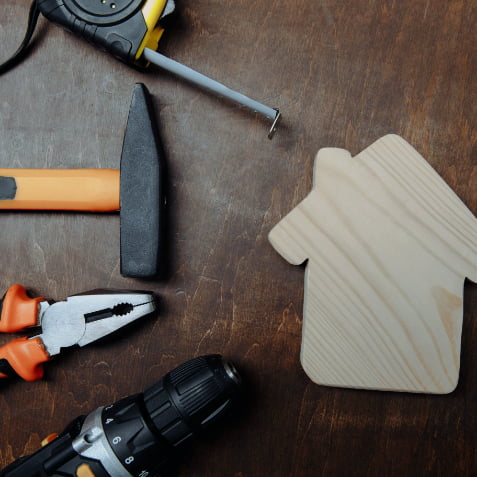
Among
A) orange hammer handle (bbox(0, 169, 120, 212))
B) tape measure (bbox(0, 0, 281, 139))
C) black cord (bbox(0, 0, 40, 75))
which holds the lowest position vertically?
orange hammer handle (bbox(0, 169, 120, 212))

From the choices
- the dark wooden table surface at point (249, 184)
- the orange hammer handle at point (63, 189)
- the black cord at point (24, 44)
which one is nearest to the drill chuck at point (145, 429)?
the dark wooden table surface at point (249, 184)

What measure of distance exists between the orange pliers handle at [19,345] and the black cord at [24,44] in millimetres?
312

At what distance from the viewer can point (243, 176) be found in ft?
2.27

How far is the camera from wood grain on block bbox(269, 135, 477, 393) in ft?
2.18

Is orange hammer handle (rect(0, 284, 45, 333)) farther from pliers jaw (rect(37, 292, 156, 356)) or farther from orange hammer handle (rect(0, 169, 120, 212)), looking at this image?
orange hammer handle (rect(0, 169, 120, 212))

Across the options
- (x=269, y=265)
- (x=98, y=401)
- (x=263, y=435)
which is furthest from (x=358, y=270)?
(x=98, y=401)

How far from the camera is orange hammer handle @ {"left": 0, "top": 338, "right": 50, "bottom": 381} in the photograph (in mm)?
635

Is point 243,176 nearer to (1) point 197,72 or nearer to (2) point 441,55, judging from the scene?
(1) point 197,72

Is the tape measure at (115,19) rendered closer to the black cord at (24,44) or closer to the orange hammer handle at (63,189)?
the black cord at (24,44)

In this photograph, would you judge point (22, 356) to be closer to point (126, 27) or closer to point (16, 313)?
point (16, 313)

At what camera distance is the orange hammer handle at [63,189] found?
0.64 meters

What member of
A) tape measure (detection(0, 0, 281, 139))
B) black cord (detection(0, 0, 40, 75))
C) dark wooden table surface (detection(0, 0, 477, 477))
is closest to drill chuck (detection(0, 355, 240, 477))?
dark wooden table surface (detection(0, 0, 477, 477))

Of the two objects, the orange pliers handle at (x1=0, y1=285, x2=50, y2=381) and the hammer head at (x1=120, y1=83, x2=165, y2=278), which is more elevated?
the hammer head at (x1=120, y1=83, x2=165, y2=278)

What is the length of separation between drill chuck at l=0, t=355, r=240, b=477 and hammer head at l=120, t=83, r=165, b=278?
5.7 inches
